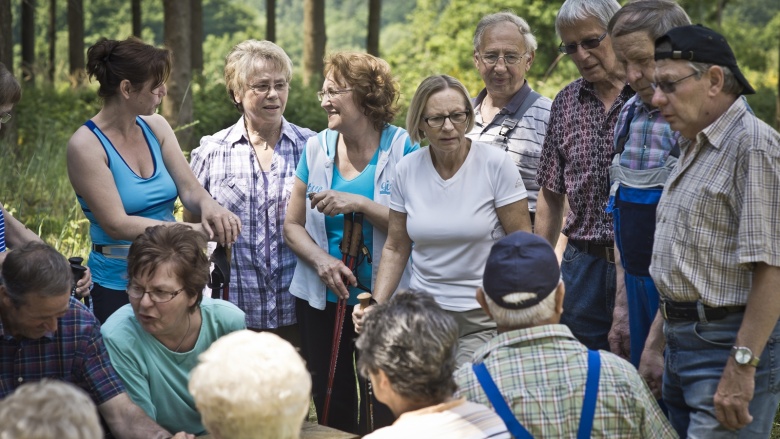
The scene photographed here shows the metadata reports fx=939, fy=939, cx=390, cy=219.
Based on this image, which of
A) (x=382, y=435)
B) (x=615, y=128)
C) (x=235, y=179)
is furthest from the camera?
(x=235, y=179)

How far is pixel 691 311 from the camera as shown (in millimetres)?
3139

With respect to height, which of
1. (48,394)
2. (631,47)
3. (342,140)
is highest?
(631,47)

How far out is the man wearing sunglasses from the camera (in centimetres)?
414

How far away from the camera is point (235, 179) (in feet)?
16.5

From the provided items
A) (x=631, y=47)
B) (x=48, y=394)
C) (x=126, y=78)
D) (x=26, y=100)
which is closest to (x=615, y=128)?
(x=631, y=47)

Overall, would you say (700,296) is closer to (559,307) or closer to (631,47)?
(559,307)

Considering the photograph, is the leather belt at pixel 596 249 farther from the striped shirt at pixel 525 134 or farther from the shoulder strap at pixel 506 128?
the shoulder strap at pixel 506 128

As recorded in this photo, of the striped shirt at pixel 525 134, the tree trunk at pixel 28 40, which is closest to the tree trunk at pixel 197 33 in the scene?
the tree trunk at pixel 28 40

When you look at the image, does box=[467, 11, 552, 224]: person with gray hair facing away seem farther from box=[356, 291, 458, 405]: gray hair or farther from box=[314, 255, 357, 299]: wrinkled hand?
box=[356, 291, 458, 405]: gray hair

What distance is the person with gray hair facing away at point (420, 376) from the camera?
266cm

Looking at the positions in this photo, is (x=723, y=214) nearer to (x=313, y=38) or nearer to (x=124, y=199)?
(x=124, y=199)

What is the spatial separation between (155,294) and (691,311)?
2.00 m

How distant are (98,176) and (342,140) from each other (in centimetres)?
126

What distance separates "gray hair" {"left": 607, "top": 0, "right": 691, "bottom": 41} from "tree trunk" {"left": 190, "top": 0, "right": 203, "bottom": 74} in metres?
13.7
